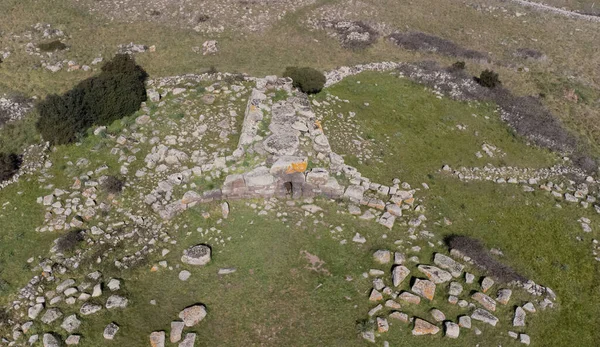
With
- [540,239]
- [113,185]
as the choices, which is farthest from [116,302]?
[540,239]

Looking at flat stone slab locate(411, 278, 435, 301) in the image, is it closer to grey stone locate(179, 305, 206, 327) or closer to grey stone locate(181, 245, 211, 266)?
grey stone locate(179, 305, 206, 327)

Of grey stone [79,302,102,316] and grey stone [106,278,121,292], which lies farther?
grey stone [106,278,121,292]

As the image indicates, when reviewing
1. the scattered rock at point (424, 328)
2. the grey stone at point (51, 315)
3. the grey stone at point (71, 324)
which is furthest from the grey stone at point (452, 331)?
the grey stone at point (51, 315)

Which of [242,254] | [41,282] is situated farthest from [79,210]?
[242,254]

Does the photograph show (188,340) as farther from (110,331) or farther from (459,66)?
(459,66)

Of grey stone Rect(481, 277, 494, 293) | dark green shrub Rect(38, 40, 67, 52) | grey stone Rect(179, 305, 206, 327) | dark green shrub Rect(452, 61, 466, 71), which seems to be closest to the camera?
grey stone Rect(179, 305, 206, 327)

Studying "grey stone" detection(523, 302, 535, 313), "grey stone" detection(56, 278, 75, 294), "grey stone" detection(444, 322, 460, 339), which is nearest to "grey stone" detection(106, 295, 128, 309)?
"grey stone" detection(56, 278, 75, 294)

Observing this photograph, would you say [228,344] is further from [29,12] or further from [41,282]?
[29,12]
